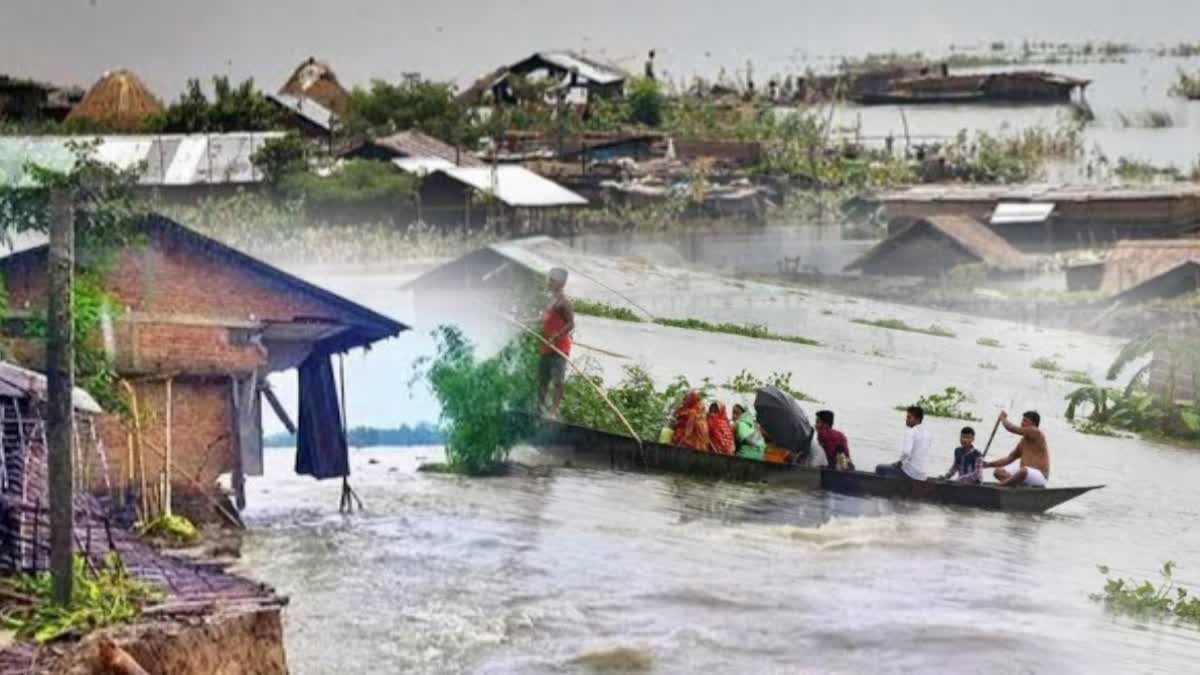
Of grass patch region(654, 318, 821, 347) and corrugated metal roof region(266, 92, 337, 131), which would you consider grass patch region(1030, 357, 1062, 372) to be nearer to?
grass patch region(654, 318, 821, 347)

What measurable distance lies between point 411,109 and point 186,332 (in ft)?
17.7

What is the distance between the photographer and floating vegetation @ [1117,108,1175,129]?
13.8 meters

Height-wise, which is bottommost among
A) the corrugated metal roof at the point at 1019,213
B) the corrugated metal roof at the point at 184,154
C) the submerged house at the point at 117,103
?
the corrugated metal roof at the point at 1019,213

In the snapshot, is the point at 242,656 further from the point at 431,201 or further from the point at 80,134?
the point at 431,201

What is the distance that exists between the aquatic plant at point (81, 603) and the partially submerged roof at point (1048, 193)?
7.97 metres

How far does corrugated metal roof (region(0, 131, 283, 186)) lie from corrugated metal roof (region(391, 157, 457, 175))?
1.91 ft

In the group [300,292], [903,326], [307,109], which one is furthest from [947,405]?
[307,109]

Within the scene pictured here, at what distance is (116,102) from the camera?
989cm

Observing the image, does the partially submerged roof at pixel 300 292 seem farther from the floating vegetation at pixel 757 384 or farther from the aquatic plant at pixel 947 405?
the aquatic plant at pixel 947 405

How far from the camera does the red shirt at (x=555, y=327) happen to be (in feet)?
22.4

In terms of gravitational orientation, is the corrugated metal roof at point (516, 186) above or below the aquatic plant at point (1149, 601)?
above

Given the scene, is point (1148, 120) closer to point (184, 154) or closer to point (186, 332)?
point (184, 154)

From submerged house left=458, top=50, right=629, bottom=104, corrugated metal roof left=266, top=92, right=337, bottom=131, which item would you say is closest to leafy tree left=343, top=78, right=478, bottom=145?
corrugated metal roof left=266, top=92, right=337, bottom=131

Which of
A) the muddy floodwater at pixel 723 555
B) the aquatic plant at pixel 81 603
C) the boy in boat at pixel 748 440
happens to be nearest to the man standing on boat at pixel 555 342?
the muddy floodwater at pixel 723 555
